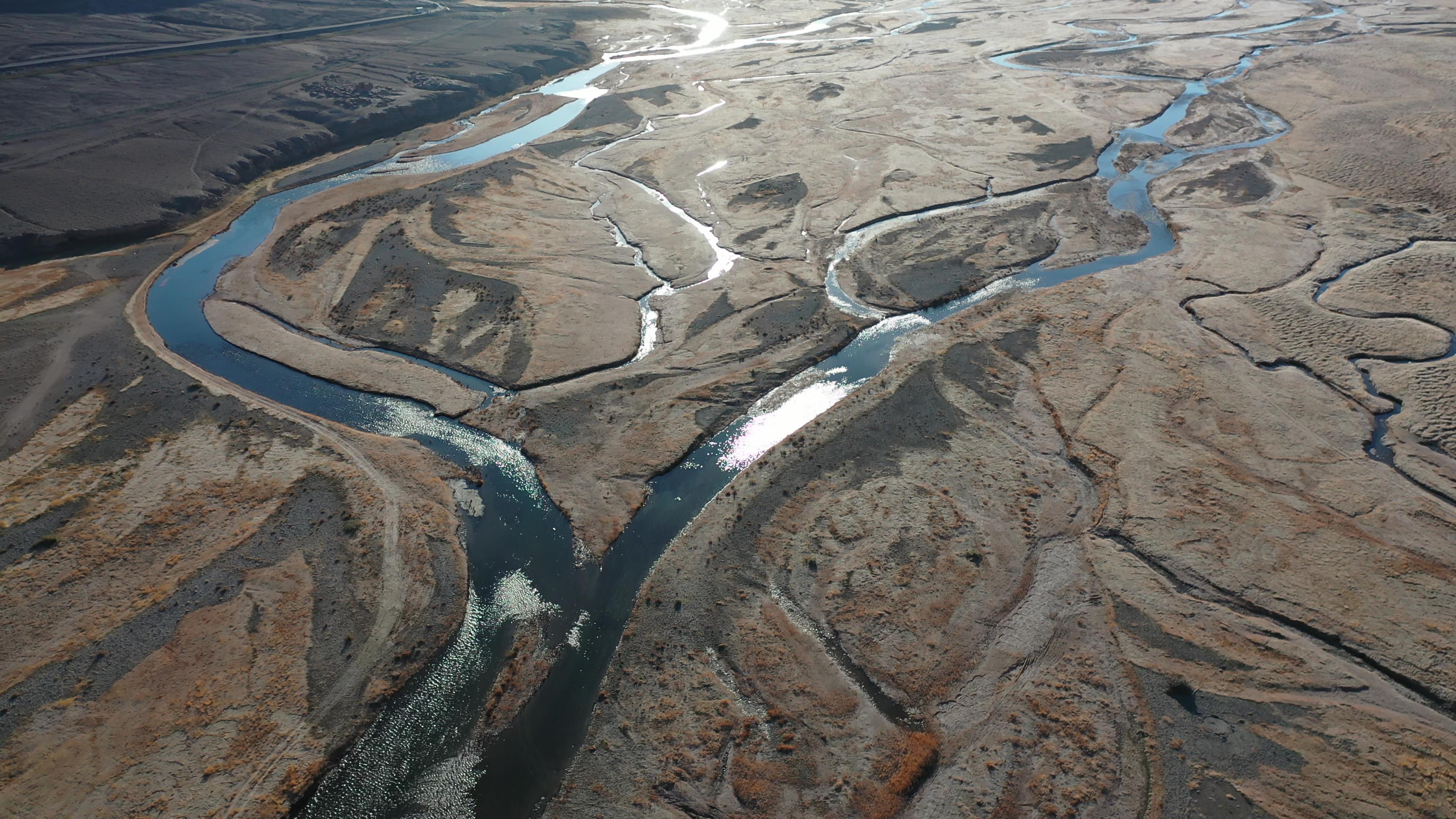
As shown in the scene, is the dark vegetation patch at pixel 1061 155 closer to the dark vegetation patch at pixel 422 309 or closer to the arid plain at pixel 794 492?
the arid plain at pixel 794 492

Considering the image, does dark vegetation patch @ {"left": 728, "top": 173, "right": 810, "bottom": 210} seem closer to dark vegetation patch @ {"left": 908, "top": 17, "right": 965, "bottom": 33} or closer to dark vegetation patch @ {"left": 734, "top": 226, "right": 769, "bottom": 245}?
dark vegetation patch @ {"left": 734, "top": 226, "right": 769, "bottom": 245}

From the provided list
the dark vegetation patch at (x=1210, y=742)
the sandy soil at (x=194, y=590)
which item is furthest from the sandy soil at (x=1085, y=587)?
the sandy soil at (x=194, y=590)

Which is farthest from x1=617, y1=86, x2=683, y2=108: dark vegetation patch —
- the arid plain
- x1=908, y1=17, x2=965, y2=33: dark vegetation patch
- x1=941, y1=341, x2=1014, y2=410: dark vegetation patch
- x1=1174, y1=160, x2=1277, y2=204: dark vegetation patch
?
x1=941, y1=341, x2=1014, y2=410: dark vegetation patch

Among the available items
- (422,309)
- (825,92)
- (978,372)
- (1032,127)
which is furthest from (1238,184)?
(422,309)

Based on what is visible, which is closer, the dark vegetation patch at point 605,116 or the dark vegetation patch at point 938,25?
the dark vegetation patch at point 605,116

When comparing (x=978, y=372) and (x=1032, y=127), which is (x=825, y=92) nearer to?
(x=1032, y=127)

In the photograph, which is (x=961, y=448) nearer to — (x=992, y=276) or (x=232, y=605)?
(x=992, y=276)
